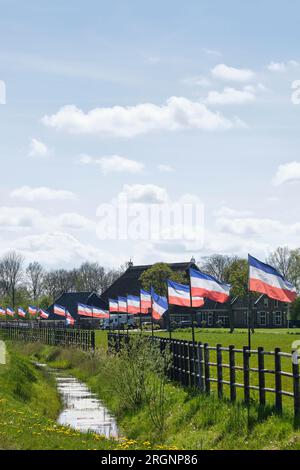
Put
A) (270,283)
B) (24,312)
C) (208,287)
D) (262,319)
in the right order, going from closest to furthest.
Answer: (270,283) → (208,287) → (24,312) → (262,319)

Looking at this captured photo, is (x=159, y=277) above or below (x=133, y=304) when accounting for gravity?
above

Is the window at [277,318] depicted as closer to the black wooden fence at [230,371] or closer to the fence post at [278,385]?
the black wooden fence at [230,371]

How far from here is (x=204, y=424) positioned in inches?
677

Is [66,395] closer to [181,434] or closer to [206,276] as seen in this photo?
[206,276]

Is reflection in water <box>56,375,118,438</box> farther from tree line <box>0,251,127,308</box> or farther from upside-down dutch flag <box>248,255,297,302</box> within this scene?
tree line <box>0,251,127,308</box>

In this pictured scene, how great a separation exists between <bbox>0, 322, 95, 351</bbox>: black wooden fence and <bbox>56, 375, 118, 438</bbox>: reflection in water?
30.9ft

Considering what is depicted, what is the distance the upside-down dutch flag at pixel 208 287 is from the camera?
22.1m

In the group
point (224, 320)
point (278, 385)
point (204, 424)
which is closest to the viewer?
point (278, 385)

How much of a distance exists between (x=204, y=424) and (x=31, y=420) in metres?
4.18

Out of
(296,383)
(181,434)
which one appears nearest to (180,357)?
(181,434)

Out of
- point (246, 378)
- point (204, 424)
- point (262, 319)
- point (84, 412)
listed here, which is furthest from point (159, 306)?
point (262, 319)

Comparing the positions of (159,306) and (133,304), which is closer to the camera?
(159,306)

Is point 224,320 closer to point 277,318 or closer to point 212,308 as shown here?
point 212,308

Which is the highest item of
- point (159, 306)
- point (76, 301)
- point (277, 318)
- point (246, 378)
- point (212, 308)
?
point (76, 301)
